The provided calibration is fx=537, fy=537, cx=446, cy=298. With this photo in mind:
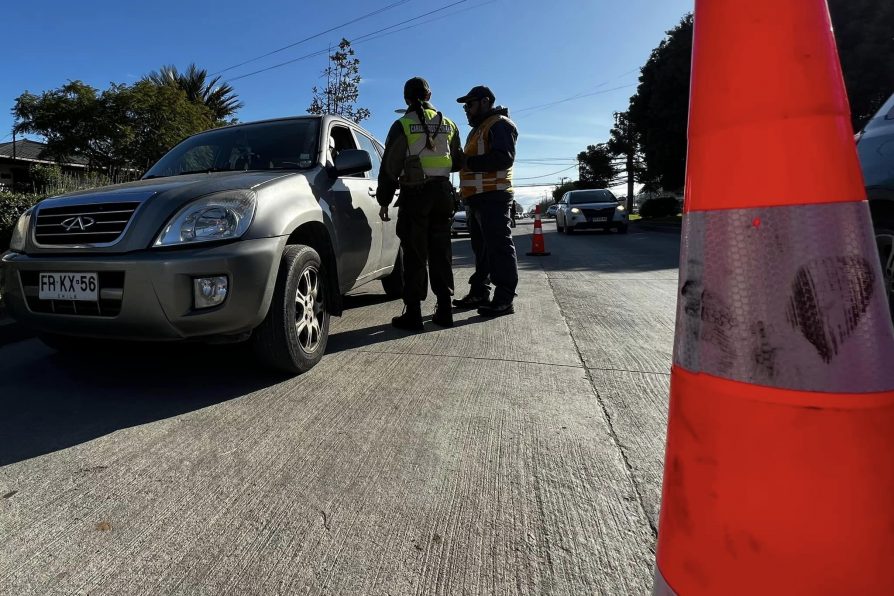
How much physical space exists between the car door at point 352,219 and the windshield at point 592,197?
14.4 meters

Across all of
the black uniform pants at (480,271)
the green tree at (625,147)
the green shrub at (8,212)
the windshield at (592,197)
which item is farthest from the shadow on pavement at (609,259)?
the green tree at (625,147)

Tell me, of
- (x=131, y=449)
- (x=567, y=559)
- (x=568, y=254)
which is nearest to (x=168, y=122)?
(x=568, y=254)

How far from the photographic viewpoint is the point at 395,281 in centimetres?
557

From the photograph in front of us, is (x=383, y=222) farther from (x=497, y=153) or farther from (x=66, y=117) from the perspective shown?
(x=66, y=117)

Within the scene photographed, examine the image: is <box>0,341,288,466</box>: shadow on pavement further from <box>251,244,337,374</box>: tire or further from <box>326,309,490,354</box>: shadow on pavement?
<box>326,309,490,354</box>: shadow on pavement

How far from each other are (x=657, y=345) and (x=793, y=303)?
306cm

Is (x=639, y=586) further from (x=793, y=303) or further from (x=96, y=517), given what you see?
(x=96, y=517)

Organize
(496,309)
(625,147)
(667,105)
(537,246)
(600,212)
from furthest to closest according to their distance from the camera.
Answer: (625,147)
(667,105)
(600,212)
(537,246)
(496,309)

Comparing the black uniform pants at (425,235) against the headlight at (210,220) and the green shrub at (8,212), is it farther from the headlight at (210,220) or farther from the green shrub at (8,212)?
the green shrub at (8,212)

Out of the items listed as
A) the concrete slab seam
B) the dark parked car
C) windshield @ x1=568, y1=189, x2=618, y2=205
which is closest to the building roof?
windshield @ x1=568, y1=189, x2=618, y2=205

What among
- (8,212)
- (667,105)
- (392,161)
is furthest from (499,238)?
(667,105)

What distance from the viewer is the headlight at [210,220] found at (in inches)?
Answer: 102

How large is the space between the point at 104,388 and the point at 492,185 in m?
3.30

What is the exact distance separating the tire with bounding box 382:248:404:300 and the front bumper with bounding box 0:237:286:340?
2.58m
